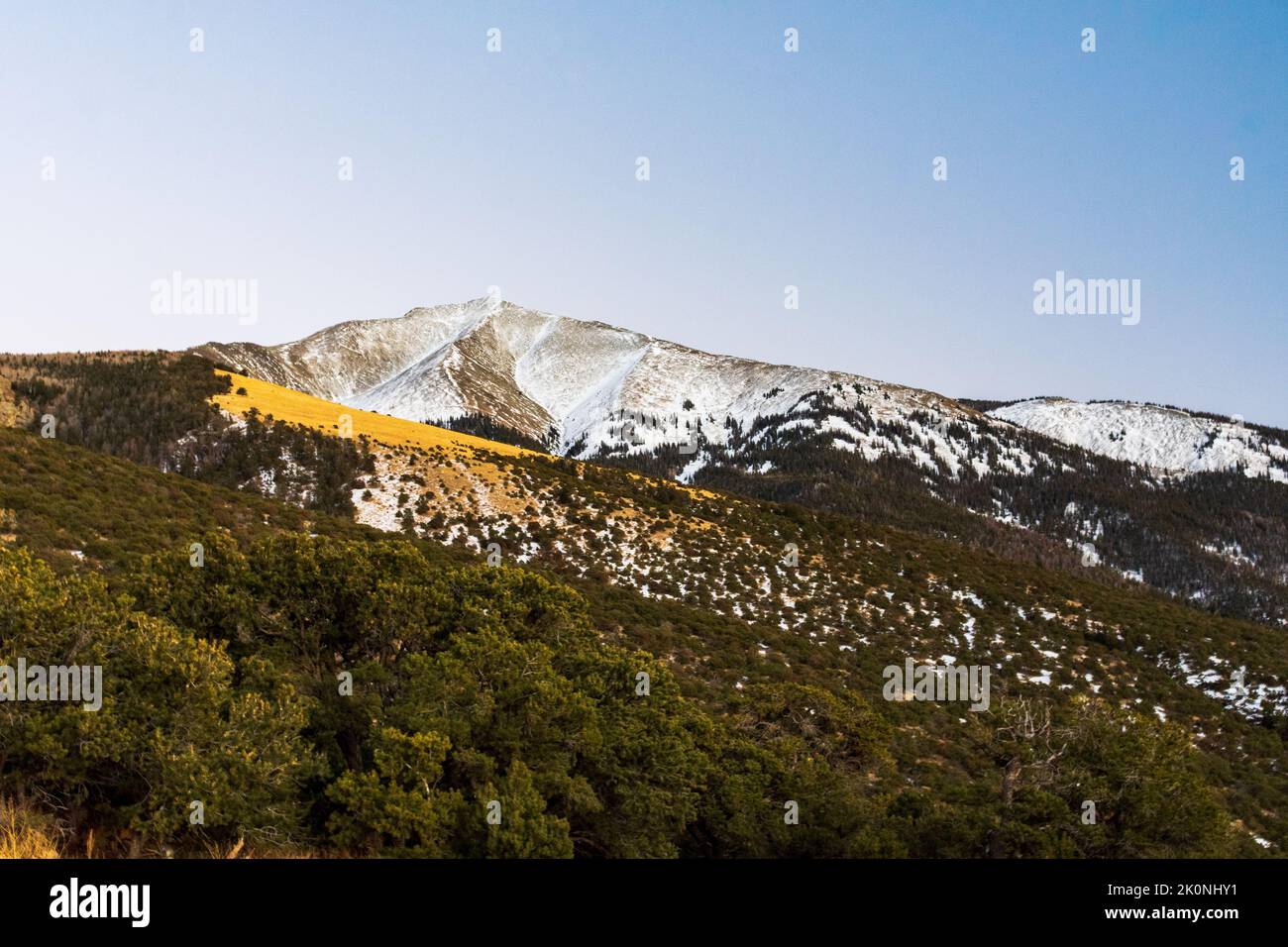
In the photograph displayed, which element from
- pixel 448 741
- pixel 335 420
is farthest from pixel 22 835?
pixel 335 420

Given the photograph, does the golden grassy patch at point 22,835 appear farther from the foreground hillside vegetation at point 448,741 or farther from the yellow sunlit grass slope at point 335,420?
the yellow sunlit grass slope at point 335,420

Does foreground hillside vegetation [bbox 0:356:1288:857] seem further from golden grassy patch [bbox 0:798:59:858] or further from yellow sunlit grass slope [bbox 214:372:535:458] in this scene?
yellow sunlit grass slope [bbox 214:372:535:458]

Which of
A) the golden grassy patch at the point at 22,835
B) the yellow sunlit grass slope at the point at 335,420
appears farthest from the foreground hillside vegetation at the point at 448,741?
the yellow sunlit grass slope at the point at 335,420

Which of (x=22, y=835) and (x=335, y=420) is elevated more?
(x=335, y=420)

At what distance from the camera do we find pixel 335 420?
69125 millimetres

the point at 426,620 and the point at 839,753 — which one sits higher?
the point at 426,620

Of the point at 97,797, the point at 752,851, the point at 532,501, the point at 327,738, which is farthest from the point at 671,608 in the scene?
the point at 97,797

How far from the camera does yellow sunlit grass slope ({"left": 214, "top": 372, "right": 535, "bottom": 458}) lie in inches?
2608

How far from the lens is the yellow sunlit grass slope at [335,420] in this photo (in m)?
66.2

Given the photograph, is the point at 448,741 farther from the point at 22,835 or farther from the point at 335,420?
the point at 335,420
